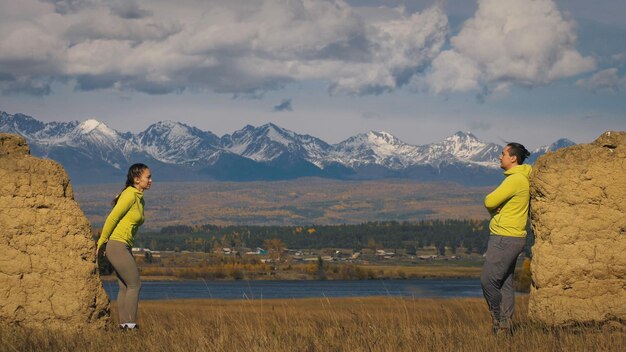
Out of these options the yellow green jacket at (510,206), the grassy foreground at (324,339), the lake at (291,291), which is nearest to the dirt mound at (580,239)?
the grassy foreground at (324,339)

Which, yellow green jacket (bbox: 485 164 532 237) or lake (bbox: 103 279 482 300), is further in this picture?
lake (bbox: 103 279 482 300)

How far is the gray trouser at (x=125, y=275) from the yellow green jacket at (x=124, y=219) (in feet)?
0.38

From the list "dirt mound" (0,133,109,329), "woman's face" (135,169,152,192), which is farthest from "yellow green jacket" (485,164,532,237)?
"dirt mound" (0,133,109,329)

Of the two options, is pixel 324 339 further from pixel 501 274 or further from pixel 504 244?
pixel 504 244

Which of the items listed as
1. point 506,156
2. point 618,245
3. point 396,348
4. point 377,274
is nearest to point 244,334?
point 396,348

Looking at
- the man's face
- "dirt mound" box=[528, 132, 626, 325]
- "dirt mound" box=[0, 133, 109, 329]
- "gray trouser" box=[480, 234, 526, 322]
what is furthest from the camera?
"dirt mound" box=[0, 133, 109, 329]

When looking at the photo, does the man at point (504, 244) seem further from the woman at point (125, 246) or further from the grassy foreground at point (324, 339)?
the woman at point (125, 246)

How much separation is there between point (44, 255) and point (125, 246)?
1.48m

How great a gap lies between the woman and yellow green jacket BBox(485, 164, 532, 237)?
16.0ft

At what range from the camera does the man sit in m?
13.1

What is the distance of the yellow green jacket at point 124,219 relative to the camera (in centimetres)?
1355

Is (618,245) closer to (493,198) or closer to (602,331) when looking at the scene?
(602,331)

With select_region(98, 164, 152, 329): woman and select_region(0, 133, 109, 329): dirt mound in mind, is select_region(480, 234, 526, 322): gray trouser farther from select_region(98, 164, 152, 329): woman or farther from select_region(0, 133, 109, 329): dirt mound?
select_region(0, 133, 109, 329): dirt mound

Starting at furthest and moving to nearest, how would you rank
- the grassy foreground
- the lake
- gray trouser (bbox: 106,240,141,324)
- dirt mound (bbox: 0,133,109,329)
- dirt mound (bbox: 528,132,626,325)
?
1. the lake
2. dirt mound (bbox: 0,133,109,329)
3. dirt mound (bbox: 528,132,626,325)
4. gray trouser (bbox: 106,240,141,324)
5. the grassy foreground
